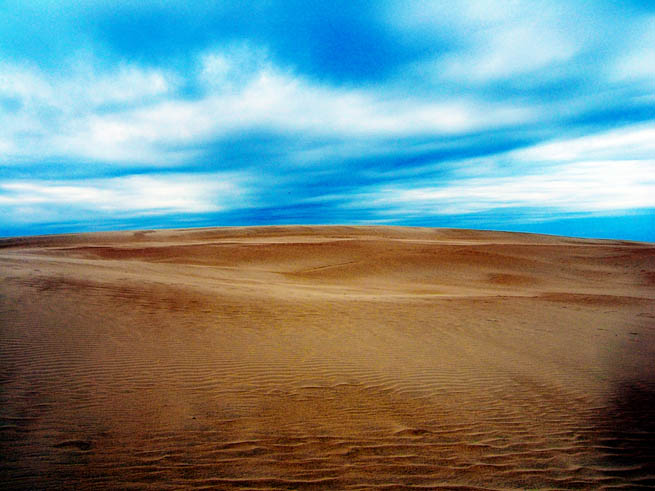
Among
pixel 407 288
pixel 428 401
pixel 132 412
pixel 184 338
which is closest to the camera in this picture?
pixel 132 412

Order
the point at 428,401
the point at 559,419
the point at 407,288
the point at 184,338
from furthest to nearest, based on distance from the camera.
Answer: the point at 407,288, the point at 184,338, the point at 428,401, the point at 559,419

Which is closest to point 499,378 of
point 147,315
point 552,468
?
point 552,468

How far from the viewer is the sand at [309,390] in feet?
13.5

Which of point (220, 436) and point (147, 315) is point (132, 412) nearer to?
point (220, 436)

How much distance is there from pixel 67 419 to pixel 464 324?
350 inches

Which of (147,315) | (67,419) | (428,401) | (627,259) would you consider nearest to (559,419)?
(428,401)

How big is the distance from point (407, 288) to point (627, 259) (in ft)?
63.1

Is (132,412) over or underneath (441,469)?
over

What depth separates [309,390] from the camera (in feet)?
19.6

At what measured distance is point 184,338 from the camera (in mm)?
7988

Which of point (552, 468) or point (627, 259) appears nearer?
point (552, 468)

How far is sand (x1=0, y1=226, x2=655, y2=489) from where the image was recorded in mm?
4117

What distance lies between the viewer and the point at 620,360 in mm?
8070

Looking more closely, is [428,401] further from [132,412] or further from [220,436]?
[132,412]
